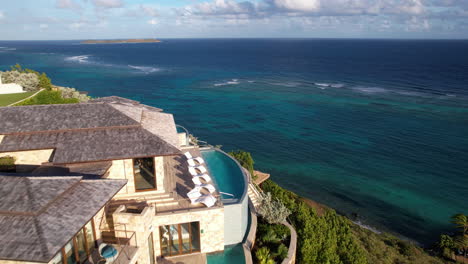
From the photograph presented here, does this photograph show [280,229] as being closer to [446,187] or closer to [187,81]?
[446,187]

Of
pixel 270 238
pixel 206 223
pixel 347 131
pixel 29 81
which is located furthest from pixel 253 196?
pixel 29 81

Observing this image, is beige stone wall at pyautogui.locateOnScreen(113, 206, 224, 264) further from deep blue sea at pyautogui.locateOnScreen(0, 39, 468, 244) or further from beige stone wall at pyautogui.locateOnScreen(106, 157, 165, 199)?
deep blue sea at pyautogui.locateOnScreen(0, 39, 468, 244)

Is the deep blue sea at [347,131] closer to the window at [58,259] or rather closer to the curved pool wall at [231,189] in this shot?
the curved pool wall at [231,189]

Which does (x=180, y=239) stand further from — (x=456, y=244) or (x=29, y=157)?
(x=456, y=244)

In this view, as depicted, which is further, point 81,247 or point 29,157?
point 29,157

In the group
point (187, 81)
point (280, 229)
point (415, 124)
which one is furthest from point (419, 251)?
point (187, 81)

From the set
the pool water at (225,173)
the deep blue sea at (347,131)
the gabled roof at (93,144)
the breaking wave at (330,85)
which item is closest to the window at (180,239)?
the pool water at (225,173)
